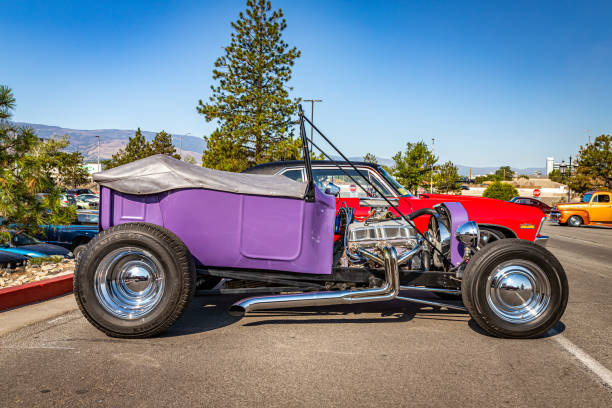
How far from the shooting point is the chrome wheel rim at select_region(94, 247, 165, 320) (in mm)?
3504

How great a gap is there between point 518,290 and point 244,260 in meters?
2.35

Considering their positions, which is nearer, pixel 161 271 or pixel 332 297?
pixel 161 271

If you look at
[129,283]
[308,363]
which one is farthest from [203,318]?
[308,363]

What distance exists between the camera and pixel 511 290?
358 centimetres

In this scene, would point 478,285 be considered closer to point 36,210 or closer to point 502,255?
point 502,255

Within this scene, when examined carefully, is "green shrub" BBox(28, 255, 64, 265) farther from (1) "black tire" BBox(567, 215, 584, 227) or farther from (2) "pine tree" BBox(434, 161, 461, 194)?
(2) "pine tree" BBox(434, 161, 461, 194)

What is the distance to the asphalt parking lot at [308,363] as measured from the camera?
8.26 ft

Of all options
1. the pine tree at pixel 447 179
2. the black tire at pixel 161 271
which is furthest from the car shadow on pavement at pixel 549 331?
the pine tree at pixel 447 179

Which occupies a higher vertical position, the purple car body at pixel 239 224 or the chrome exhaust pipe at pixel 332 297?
the purple car body at pixel 239 224

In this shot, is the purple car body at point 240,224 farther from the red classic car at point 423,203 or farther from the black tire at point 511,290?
the black tire at point 511,290

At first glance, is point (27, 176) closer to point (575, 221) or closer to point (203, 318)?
point (203, 318)

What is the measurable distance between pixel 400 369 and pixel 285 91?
19963mm

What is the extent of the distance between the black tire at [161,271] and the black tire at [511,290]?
7.69ft

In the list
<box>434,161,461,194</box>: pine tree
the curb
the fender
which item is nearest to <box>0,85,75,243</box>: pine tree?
the curb
